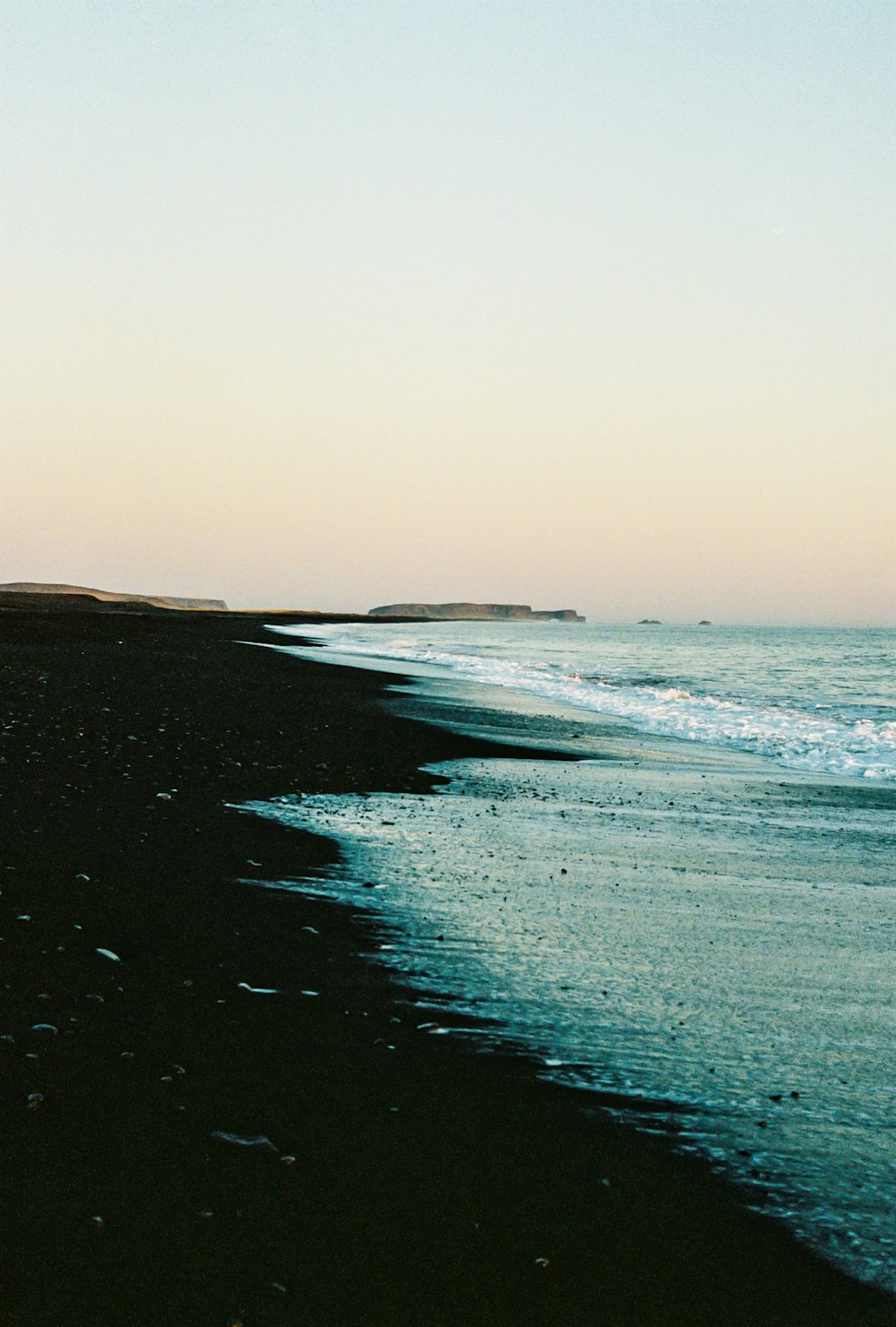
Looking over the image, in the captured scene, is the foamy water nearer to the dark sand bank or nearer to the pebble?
the dark sand bank

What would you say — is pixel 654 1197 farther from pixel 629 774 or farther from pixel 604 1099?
pixel 629 774

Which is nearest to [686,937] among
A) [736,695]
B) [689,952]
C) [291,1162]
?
[689,952]

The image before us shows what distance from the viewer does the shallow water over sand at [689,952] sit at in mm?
4070

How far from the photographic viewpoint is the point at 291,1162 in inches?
144

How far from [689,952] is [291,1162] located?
3553 mm

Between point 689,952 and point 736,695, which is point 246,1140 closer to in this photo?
point 689,952

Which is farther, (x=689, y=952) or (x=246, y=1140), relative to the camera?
(x=689, y=952)

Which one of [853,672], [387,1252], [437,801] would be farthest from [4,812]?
[853,672]

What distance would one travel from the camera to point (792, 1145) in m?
4.00

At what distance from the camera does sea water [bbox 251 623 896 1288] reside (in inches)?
162

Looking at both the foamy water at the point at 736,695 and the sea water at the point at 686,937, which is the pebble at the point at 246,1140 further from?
the foamy water at the point at 736,695

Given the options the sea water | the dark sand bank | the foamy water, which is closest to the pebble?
the dark sand bank

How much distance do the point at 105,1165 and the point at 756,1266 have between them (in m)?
2.19

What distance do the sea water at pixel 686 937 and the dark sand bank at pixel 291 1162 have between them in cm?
35
